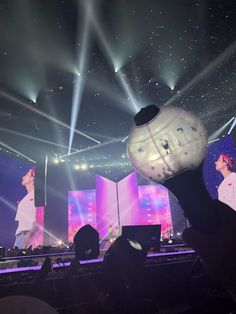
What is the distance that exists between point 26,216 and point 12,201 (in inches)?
44.5

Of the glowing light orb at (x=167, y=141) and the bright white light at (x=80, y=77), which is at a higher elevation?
the bright white light at (x=80, y=77)

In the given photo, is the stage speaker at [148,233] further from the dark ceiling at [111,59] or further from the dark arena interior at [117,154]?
the dark ceiling at [111,59]

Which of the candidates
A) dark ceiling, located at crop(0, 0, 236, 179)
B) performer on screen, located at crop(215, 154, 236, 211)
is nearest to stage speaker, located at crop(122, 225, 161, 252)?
dark ceiling, located at crop(0, 0, 236, 179)

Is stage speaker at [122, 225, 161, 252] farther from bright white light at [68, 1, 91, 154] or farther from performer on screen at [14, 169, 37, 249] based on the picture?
performer on screen at [14, 169, 37, 249]

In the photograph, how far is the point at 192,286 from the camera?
262 centimetres

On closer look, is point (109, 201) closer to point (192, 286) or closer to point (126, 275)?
point (192, 286)

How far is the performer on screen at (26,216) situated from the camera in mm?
11930

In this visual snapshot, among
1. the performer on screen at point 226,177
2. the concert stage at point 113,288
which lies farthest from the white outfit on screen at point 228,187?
the concert stage at point 113,288

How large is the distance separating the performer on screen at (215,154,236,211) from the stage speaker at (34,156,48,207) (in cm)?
→ 1056

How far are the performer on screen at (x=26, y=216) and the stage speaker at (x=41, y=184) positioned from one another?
228 cm

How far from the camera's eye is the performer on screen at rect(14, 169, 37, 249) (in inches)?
470

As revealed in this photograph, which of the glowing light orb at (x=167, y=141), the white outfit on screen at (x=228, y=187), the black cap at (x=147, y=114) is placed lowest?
the glowing light orb at (x=167, y=141)

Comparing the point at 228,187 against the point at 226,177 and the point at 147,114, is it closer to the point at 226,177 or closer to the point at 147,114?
the point at 226,177

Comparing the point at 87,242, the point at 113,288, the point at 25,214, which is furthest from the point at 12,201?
the point at 113,288
